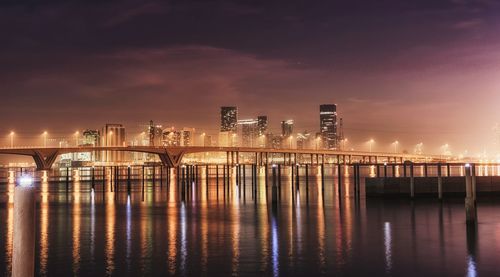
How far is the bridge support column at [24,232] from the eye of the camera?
21.8 feet

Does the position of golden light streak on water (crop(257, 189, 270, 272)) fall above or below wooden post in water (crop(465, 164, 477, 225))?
below

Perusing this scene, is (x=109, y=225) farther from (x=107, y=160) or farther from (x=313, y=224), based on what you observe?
(x=107, y=160)

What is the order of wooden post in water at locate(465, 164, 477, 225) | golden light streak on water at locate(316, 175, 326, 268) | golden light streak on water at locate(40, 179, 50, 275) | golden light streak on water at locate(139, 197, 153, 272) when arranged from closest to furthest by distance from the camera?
golden light streak on water at locate(40, 179, 50, 275)
golden light streak on water at locate(316, 175, 326, 268)
golden light streak on water at locate(139, 197, 153, 272)
wooden post in water at locate(465, 164, 477, 225)

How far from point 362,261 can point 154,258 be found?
7.38 metres

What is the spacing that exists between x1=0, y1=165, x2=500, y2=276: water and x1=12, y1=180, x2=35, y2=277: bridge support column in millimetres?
11570

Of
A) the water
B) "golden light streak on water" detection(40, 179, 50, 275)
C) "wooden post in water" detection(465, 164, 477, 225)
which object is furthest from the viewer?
"wooden post in water" detection(465, 164, 477, 225)

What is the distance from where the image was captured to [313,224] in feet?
107

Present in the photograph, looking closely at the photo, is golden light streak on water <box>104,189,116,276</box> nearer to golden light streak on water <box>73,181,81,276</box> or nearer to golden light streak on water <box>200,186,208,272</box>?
golden light streak on water <box>73,181,81,276</box>

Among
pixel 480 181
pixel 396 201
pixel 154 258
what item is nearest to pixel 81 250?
pixel 154 258

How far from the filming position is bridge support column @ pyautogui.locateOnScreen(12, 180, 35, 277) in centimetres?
665

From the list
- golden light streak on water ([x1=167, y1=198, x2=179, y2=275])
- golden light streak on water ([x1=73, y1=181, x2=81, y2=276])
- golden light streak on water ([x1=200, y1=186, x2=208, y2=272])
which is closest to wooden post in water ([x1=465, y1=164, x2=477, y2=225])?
golden light streak on water ([x1=200, y1=186, x2=208, y2=272])

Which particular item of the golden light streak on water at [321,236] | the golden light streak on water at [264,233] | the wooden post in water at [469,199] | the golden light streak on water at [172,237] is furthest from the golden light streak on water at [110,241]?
the wooden post in water at [469,199]

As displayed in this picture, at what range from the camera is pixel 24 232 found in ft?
22.5

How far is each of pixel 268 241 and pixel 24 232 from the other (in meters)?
19.3
